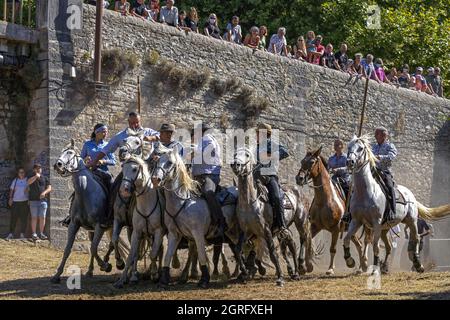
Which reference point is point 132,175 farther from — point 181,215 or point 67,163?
point 67,163

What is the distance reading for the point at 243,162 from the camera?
1312cm

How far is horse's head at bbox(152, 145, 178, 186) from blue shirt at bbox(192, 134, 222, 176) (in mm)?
957

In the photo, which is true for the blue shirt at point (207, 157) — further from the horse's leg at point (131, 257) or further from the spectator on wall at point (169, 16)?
the spectator on wall at point (169, 16)

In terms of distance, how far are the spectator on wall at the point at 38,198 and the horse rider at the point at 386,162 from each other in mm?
6812

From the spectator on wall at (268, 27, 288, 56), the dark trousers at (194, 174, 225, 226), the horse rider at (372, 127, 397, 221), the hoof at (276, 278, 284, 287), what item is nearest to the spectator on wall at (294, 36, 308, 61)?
the spectator on wall at (268, 27, 288, 56)

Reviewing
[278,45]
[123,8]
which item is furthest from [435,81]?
[123,8]

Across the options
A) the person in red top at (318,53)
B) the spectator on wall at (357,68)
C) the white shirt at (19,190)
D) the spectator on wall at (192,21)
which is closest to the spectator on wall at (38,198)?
the white shirt at (19,190)

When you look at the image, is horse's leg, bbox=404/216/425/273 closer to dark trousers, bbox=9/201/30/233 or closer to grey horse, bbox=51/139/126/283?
grey horse, bbox=51/139/126/283

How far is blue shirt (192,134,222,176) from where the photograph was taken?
552 inches

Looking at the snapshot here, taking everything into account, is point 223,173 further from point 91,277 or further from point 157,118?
point 91,277

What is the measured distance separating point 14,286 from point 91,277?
1.41 metres

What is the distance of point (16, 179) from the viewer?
18.4 m

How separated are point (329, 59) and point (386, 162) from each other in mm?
11548

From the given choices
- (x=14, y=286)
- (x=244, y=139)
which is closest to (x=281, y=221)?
(x=14, y=286)
